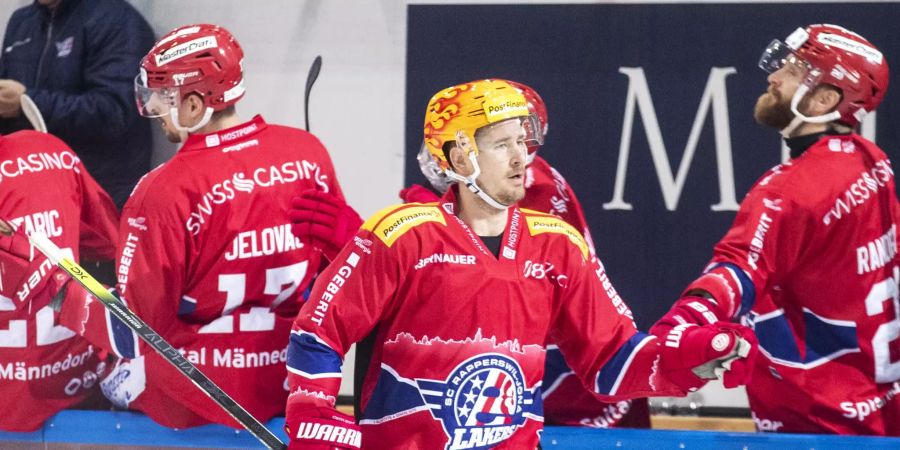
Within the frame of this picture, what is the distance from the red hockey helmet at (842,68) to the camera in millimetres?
3742

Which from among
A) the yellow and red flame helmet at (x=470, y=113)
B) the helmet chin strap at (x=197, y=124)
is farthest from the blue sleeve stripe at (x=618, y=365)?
the helmet chin strap at (x=197, y=124)

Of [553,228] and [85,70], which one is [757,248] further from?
[85,70]

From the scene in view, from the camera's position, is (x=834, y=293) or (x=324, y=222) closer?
(x=324, y=222)

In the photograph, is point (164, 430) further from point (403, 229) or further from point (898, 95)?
point (898, 95)

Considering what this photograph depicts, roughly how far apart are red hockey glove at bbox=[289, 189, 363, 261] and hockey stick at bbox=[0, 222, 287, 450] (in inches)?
17.9

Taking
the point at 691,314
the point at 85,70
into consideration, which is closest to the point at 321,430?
the point at 691,314

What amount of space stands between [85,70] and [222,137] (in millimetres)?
1282

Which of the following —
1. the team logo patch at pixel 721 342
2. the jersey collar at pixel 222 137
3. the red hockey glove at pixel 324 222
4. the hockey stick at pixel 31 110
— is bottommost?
the team logo patch at pixel 721 342

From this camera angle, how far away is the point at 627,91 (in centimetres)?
486

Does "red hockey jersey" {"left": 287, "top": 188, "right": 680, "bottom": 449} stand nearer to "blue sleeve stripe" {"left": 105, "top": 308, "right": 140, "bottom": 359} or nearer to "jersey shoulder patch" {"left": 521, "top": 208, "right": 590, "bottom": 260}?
"jersey shoulder patch" {"left": 521, "top": 208, "right": 590, "bottom": 260}

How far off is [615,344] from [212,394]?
0.97 m

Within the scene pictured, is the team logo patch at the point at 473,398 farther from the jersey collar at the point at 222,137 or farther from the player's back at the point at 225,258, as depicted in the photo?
the jersey collar at the point at 222,137

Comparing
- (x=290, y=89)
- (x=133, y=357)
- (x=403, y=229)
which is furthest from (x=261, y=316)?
(x=290, y=89)

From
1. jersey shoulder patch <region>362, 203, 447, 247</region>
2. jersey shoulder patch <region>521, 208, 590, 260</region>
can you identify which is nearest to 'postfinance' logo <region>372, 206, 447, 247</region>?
jersey shoulder patch <region>362, 203, 447, 247</region>
